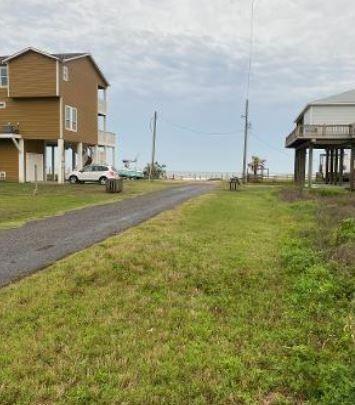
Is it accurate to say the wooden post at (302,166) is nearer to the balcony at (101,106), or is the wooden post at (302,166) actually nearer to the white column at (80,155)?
the balcony at (101,106)

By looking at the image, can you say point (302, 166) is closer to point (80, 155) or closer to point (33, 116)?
point (80, 155)

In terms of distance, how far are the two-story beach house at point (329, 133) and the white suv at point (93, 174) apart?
1431 centimetres

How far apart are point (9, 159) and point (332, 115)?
25.3 meters

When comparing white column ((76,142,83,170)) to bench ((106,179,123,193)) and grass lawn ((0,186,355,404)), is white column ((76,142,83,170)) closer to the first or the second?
bench ((106,179,123,193))

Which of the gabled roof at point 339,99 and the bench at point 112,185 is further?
the gabled roof at point 339,99

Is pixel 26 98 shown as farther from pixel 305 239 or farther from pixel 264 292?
pixel 264 292

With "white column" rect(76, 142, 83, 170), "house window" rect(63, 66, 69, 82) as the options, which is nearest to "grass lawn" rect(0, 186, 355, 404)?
"house window" rect(63, 66, 69, 82)

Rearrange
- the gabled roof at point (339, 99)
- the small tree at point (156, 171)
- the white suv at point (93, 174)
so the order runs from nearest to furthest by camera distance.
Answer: the white suv at point (93, 174)
the gabled roof at point (339, 99)
the small tree at point (156, 171)

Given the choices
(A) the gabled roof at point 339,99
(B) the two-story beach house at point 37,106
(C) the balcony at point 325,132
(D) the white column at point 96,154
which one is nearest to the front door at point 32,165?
(B) the two-story beach house at point 37,106

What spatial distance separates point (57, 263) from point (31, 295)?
195 cm

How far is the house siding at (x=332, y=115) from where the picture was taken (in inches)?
1635

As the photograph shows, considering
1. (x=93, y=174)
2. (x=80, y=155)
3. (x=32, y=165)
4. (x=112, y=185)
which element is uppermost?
(x=80, y=155)

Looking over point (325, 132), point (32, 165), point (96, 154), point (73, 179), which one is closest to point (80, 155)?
point (73, 179)

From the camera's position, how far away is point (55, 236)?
11883 mm
